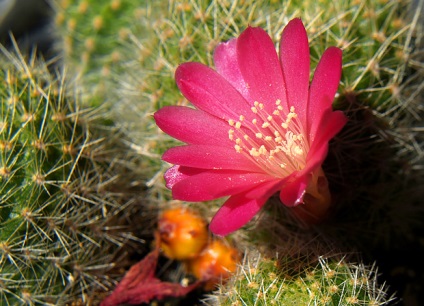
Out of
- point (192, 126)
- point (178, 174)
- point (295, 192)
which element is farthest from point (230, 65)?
point (295, 192)

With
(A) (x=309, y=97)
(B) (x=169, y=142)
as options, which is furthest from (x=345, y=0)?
(B) (x=169, y=142)

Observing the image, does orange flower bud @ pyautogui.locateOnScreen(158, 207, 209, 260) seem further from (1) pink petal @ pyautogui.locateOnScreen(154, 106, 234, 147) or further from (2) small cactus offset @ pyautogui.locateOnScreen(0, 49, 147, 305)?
(1) pink petal @ pyautogui.locateOnScreen(154, 106, 234, 147)

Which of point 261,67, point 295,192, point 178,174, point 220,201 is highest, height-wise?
point 261,67

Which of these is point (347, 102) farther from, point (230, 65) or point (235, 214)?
point (235, 214)

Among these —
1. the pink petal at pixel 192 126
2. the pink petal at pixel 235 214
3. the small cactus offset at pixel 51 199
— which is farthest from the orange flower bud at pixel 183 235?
the pink petal at pixel 235 214

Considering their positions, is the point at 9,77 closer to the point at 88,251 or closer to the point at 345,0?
the point at 88,251

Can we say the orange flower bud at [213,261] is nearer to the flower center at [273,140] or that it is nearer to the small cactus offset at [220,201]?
the small cactus offset at [220,201]
